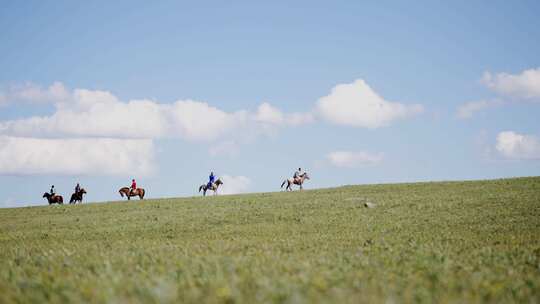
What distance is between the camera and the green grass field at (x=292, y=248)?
7918 millimetres

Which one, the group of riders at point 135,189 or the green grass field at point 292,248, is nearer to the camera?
the green grass field at point 292,248

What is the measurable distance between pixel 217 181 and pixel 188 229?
122 ft

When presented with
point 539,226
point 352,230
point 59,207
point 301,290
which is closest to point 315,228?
point 352,230

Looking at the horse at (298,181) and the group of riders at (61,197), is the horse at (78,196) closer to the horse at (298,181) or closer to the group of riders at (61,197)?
the group of riders at (61,197)

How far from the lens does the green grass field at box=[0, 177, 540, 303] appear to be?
7918 millimetres

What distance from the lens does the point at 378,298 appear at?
280 inches

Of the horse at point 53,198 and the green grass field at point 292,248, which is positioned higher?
the horse at point 53,198

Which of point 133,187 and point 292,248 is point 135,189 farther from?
point 292,248

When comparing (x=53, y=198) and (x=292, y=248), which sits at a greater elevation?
(x=53, y=198)

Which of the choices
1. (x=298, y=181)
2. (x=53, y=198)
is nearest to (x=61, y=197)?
(x=53, y=198)

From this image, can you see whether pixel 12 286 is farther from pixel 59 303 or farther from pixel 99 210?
pixel 99 210

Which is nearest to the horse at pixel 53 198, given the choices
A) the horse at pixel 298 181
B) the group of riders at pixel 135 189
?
the group of riders at pixel 135 189

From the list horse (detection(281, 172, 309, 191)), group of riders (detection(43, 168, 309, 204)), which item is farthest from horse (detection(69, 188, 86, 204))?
horse (detection(281, 172, 309, 191))

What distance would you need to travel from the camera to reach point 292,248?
18.0 meters
